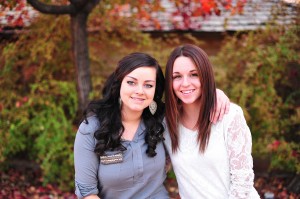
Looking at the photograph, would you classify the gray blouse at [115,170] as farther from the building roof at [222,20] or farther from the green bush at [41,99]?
the building roof at [222,20]

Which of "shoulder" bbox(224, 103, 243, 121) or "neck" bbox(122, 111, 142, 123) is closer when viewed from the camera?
"shoulder" bbox(224, 103, 243, 121)

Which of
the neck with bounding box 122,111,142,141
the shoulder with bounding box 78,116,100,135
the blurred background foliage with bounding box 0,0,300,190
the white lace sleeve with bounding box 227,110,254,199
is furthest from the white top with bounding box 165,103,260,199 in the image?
the blurred background foliage with bounding box 0,0,300,190

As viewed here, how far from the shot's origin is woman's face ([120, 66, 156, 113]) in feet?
8.84

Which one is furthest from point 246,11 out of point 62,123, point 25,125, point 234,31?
point 25,125

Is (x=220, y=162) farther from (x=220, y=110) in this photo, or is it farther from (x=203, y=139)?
(x=220, y=110)

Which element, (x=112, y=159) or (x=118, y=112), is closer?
(x=112, y=159)

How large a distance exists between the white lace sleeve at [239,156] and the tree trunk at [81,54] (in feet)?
8.58

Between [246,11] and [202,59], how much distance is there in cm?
403

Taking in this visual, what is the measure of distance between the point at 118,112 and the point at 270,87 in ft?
9.36

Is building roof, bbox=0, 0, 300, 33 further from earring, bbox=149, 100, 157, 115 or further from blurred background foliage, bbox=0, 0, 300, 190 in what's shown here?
earring, bbox=149, 100, 157, 115

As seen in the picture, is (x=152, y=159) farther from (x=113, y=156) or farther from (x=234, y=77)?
(x=234, y=77)

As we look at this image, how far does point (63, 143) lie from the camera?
5.04 m

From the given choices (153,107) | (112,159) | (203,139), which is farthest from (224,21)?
(112,159)

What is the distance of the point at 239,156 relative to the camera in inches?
103
